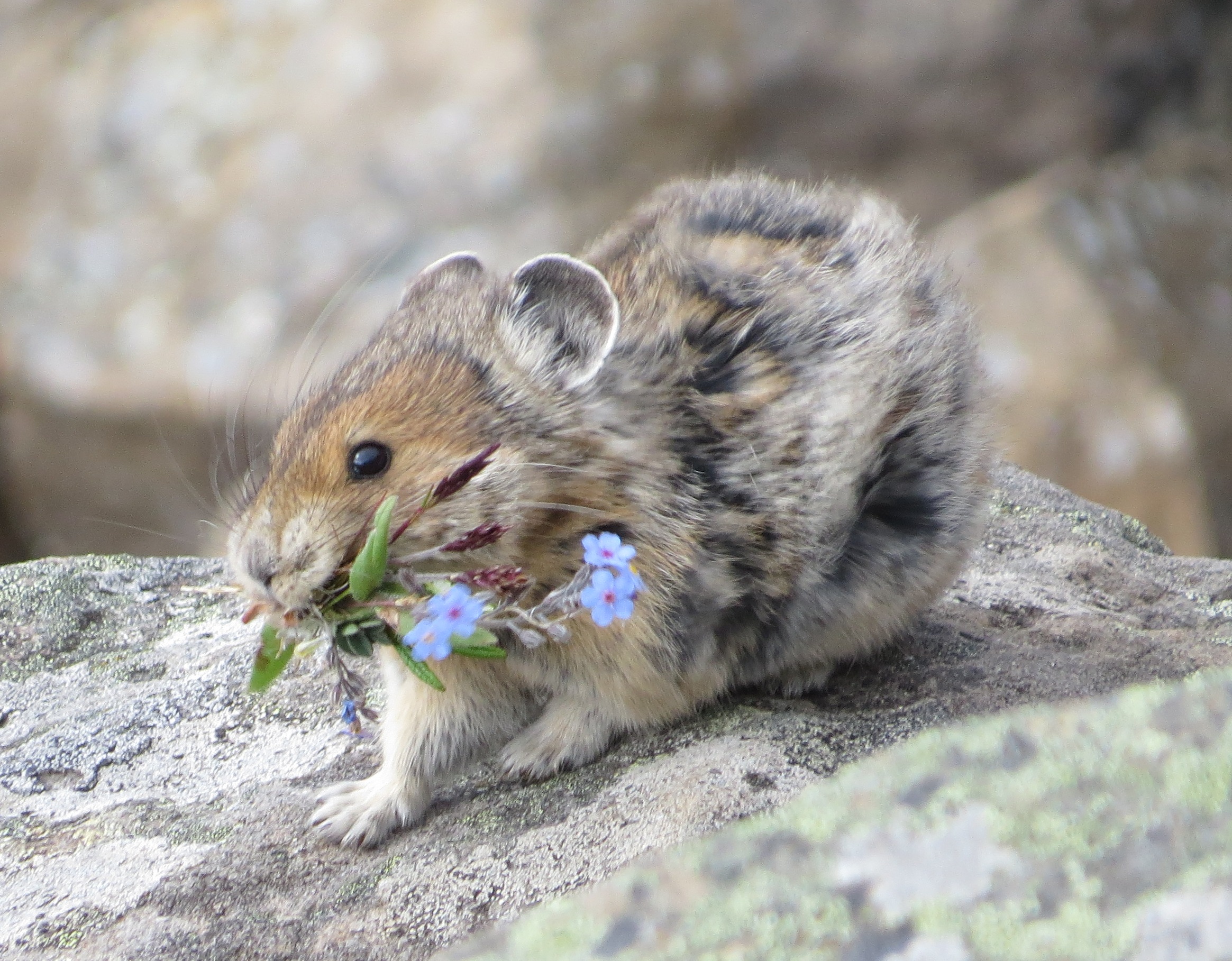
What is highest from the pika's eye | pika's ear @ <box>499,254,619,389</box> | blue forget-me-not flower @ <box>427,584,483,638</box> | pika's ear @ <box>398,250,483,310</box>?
pika's ear @ <box>398,250,483,310</box>

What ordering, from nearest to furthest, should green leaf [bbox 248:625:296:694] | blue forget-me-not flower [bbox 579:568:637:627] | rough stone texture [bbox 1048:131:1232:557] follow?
blue forget-me-not flower [bbox 579:568:637:627] → green leaf [bbox 248:625:296:694] → rough stone texture [bbox 1048:131:1232:557]

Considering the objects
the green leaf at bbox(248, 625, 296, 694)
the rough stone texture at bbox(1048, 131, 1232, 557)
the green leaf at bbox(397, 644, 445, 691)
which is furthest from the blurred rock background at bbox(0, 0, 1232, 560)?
the green leaf at bbox(397, 644, 445, 691)

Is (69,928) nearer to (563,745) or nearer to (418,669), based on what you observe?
(418,669)

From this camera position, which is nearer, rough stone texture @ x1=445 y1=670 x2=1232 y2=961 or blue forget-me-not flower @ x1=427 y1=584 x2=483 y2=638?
rough stone texture @ x1=445 y1=670 x2=1232 y2=961

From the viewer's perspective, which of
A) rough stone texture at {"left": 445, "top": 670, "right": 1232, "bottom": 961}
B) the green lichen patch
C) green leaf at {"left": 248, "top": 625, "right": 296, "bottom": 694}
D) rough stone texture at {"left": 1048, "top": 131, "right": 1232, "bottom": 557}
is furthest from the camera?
rough stone texture at {"left": 1048, "top": 131, "right": 1232, "bottom": 557}

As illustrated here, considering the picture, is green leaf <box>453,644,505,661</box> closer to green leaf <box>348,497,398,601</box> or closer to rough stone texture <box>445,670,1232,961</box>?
green leaf <box>348,497,398,601</box>

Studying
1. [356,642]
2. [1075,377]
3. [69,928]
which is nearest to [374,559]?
[356,642]
